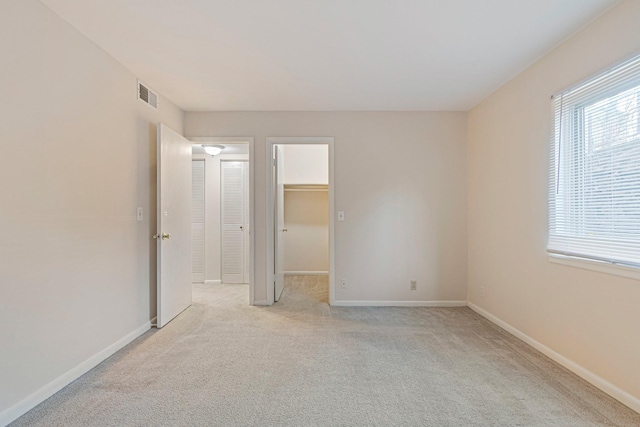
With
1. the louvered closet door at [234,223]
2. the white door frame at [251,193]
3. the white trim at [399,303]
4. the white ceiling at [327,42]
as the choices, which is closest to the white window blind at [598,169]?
the white ceiling at [327,42]

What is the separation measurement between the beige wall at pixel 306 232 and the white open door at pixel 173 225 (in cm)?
249

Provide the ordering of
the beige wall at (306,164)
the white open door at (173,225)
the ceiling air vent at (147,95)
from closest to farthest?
the ceiling air vent at (147,95) < the white open door at (173,225) < the beige wall at (306,164)

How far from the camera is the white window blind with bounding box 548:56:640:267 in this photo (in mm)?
1895

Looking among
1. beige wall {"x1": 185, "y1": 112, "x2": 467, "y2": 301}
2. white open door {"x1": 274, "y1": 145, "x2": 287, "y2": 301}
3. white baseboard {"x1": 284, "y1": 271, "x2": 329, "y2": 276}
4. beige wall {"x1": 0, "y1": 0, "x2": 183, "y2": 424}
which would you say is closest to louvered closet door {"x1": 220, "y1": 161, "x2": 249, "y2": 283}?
white baseboard {"x1": 284, "y1": 271, "x2": 329, "y2": 276}

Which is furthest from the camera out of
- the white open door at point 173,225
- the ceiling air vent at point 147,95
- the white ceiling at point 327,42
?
the white open door at point 173,225

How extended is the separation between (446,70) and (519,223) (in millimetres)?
1553

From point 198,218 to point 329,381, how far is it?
4.04 m

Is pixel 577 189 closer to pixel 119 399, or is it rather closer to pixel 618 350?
pixel 618 350

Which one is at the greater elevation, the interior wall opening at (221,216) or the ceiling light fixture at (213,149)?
the ceiling light fixture at (213,149)

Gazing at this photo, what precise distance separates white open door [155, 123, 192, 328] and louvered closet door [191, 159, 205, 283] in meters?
1.52

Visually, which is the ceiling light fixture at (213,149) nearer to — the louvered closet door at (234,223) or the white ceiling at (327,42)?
the louvered closet door at (234,223)

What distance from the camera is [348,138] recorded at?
4031 mm

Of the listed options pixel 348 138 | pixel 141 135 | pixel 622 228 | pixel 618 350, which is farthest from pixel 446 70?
pixel 141 135

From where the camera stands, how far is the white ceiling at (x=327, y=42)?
2.01 m
